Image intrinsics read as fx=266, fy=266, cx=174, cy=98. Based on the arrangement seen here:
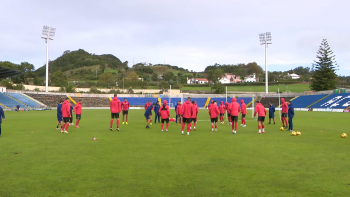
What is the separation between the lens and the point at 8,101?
1890 inches

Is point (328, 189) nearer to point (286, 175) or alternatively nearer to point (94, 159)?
point (286, 175)

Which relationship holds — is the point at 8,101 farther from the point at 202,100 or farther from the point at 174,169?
the point at 174,169

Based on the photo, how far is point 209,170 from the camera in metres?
6.58

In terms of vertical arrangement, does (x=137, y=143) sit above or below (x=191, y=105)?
below

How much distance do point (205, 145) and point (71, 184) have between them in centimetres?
579

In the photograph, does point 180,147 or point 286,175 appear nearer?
point 286,175

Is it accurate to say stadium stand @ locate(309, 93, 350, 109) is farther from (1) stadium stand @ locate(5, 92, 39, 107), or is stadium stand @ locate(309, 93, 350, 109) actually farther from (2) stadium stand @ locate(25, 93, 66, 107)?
(1) stadium stand @ locate(5, 92, 39, 107)

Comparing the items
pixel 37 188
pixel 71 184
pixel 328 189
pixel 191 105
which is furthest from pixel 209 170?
pixel 191 105

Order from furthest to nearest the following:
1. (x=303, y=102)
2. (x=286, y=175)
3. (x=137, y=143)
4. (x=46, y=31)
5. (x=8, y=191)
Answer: (x=46, y=31) < (x=303, y=102) < (x=137, y=143) < (x=286, y=175) < (x=8, y=191)

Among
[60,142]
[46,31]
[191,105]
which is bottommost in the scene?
[60,142]

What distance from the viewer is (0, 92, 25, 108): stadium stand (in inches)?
1815

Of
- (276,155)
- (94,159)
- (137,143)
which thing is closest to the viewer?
(94,159)

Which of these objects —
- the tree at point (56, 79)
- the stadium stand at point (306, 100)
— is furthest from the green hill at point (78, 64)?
the stadium stand at point (306, 100)

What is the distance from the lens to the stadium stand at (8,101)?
46094 millimetres
